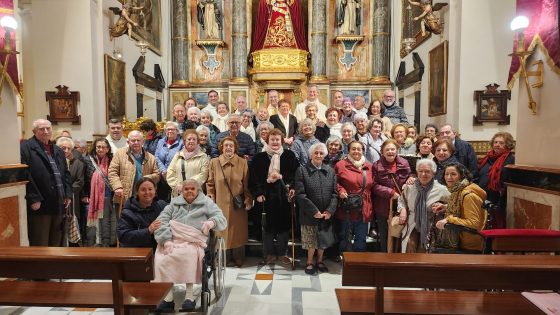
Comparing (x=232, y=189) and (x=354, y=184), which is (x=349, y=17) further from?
(x=232, y=189)

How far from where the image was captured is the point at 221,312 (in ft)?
12.3

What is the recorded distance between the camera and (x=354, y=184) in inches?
184

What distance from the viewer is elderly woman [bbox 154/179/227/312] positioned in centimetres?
359

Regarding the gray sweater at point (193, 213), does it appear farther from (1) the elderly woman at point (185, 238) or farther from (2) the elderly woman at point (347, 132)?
(2) the elderly woman at point (347, 132)

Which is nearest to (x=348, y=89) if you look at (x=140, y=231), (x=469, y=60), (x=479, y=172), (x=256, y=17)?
(x=256, y=17)

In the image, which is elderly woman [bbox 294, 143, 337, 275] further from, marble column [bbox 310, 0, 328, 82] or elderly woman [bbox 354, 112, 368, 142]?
marble column [bbox 310, 0, 328, 82]

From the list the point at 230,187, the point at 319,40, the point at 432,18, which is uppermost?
the point at 319,40

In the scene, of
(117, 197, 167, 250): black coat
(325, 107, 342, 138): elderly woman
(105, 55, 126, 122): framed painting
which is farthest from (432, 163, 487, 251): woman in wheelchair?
(105, 55, 126, 122): framed painting

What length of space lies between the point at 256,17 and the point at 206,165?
358 inches

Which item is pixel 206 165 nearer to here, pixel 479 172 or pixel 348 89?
pixel 479 172

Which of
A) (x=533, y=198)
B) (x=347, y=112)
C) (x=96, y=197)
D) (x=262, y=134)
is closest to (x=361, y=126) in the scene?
(x=347, y=112)

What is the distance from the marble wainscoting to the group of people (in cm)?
31

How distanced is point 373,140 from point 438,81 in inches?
128

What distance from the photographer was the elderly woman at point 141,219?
12.3ft
